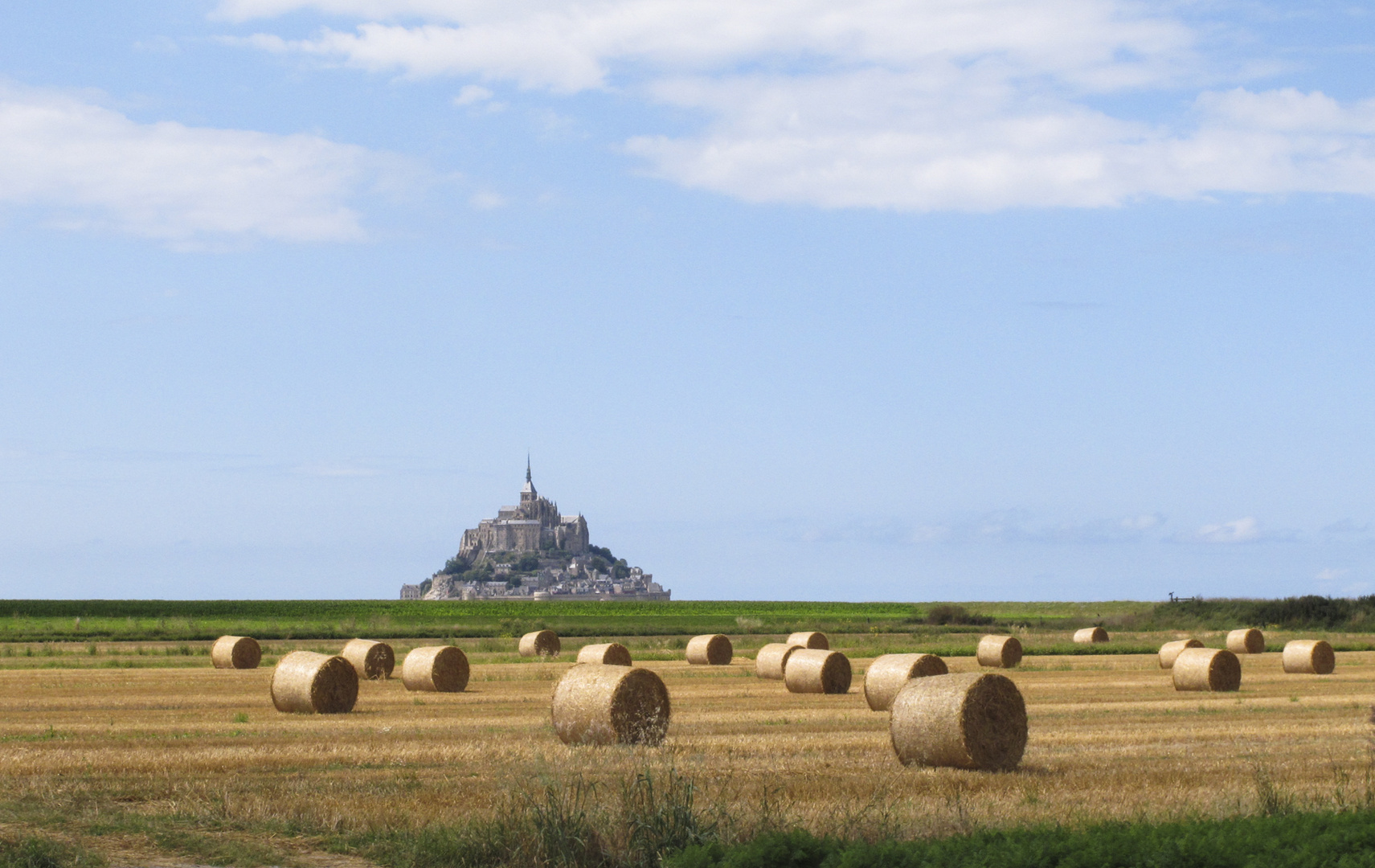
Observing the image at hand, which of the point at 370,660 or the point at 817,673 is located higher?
the point at 370,660

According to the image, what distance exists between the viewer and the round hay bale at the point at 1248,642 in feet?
165

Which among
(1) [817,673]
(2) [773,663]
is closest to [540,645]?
(2) [773,663]

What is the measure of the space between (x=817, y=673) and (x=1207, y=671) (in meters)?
8.44

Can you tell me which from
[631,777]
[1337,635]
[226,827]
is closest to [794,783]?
[631,777]

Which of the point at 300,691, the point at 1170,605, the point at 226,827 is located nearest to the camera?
the point at 226,827

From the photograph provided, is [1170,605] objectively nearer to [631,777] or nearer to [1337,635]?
[1337,635]

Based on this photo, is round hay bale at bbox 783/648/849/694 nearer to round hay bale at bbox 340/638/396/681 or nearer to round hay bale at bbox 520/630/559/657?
round hay bale at bbox 340/638/396/681

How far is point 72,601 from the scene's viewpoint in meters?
95.8

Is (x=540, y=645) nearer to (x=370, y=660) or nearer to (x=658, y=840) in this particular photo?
(x=370, y=660)

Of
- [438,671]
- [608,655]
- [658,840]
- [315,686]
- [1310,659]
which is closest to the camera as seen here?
[658,840]

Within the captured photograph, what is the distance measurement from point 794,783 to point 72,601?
296ft

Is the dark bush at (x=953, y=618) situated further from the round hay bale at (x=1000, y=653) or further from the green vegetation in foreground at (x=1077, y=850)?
the green vegetation in foreground at (x=1077, y=850)

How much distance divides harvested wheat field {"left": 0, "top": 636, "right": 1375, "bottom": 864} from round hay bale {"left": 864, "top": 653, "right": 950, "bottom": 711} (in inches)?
26.1

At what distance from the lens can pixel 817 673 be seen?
3075cm
